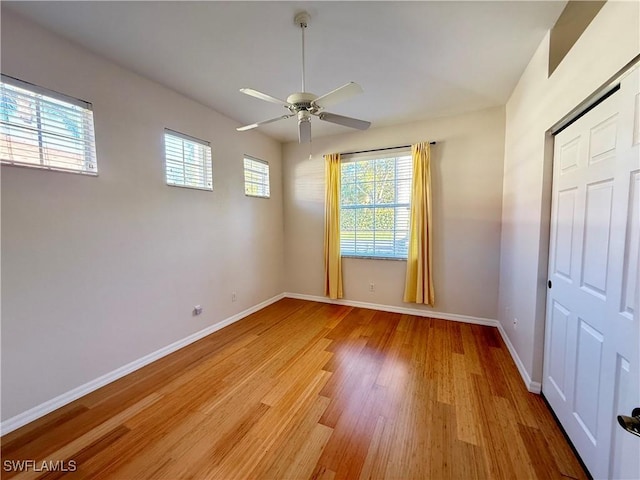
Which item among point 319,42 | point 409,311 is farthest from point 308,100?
point 409,311

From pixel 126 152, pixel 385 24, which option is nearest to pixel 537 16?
pixel 385 24

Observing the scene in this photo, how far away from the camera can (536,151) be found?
207cm

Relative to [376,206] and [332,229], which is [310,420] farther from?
[376,206]

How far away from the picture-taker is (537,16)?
1.71 meters

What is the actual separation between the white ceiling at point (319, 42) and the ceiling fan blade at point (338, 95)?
0.51 metres

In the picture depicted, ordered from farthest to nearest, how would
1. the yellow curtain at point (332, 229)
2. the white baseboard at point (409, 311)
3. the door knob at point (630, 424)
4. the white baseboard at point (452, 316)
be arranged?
the yellow curtain at point (332, 229) < the white baseboard at point (409, 311) < the white baseboard at point (452, 316) < the door knob at point (630, 424)

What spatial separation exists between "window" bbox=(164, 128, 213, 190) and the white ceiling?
499 millimetres

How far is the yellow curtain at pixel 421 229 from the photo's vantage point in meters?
3.42

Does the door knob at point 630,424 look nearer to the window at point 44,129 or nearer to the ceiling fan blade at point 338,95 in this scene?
the ceiling fan blade at point 338,95

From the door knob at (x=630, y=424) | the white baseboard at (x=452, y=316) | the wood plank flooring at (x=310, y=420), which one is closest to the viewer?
the door knob at (x=630, y=424)

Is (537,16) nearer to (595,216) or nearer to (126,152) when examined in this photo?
(595,216)

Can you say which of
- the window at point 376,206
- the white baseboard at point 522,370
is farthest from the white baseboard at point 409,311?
the window at point 376,206

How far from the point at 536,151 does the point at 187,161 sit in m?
3.37

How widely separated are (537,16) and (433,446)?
2885 mm
